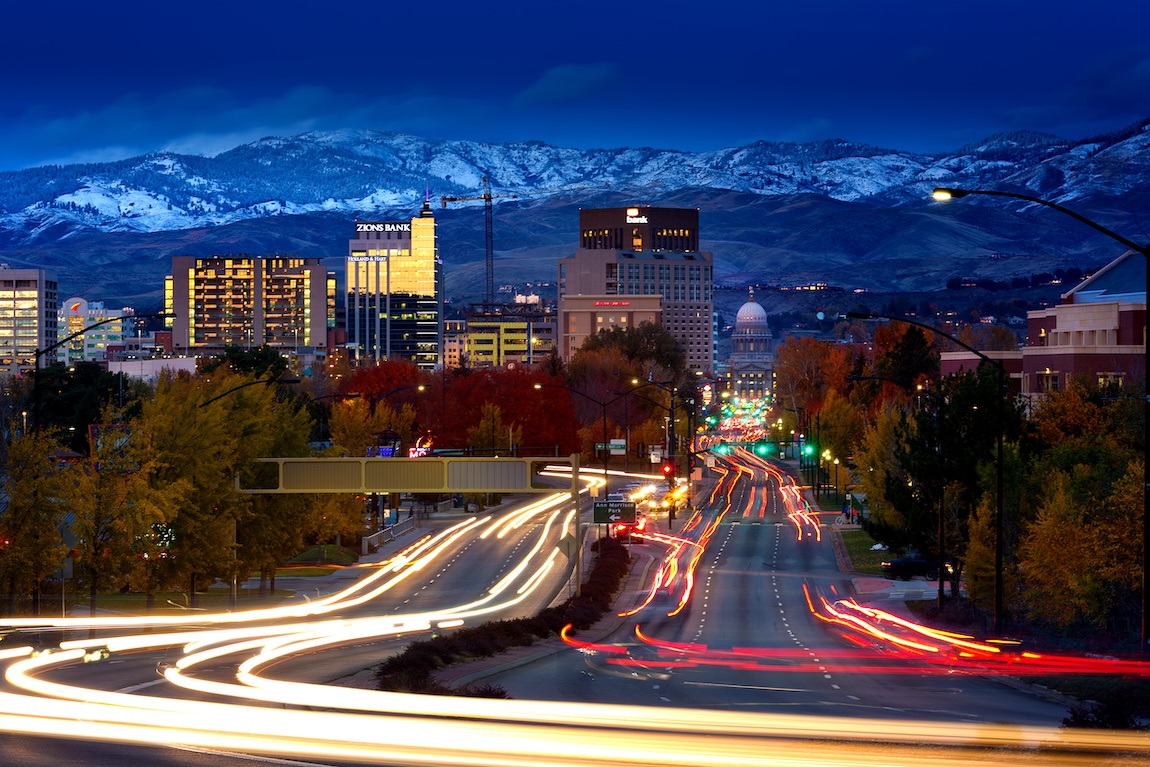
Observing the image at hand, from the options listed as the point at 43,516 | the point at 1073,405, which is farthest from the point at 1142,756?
the point at 1073,405

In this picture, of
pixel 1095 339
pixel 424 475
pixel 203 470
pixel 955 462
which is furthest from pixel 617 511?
pixel 424 475

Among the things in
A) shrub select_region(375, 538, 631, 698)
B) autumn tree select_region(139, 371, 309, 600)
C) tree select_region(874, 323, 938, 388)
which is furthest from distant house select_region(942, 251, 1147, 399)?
autumn tree select_region(139, 371, 309, 600)

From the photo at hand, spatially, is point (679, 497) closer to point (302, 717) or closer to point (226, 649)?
point (226, 649)

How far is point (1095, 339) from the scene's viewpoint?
333 feet

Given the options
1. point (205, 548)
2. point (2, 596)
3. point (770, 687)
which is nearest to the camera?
point (770, 687)

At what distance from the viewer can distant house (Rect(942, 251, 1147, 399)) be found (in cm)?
9238

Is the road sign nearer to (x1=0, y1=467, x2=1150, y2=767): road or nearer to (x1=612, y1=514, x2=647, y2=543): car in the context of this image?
(x1=612, y1=514, x2=647, y2=543): car

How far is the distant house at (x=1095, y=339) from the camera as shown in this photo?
92.4 m

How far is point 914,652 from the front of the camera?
48.2 meters

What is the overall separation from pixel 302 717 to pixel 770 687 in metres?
16.5

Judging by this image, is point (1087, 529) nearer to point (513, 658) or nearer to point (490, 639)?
point (513, 658)

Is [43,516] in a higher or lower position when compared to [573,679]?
higher

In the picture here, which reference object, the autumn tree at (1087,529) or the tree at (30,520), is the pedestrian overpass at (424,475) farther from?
the autumn tree at (1087,529)

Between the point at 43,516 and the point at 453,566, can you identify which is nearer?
the point at 43,516
